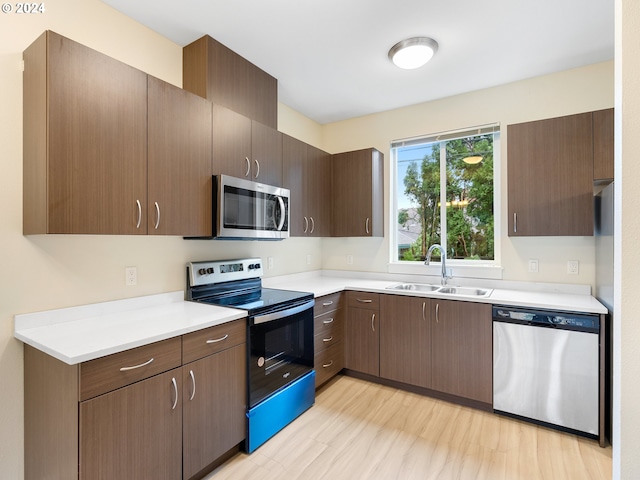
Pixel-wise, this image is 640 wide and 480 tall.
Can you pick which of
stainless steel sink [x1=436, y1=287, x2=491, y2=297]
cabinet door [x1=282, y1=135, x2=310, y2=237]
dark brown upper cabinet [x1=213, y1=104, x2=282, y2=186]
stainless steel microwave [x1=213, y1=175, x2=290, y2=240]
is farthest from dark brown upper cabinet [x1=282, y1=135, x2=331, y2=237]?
stainless steel sink [x1=436, y1=287, x2=491, y2=297]

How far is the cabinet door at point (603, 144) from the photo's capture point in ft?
7.36

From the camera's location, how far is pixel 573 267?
2605mm

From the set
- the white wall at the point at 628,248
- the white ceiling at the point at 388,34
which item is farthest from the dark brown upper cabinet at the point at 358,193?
the white wall at the point at 628,248

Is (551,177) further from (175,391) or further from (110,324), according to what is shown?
(110,324)

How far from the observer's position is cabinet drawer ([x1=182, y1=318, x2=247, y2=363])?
166 centimetres

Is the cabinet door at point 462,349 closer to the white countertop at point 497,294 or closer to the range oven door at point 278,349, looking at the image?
the white countertop at point 497,294

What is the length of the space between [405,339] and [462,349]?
0.46 metres

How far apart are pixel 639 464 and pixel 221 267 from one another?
92.5 inches

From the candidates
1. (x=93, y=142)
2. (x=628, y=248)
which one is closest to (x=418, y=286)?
(x=628, y=248)

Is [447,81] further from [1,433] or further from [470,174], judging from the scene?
[1,433]

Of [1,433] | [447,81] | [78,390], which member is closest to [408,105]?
[447,81]

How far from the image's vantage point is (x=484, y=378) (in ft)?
8.00

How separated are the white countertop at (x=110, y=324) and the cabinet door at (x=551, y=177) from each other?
2292 mm

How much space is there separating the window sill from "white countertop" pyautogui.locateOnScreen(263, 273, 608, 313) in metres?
0.11
